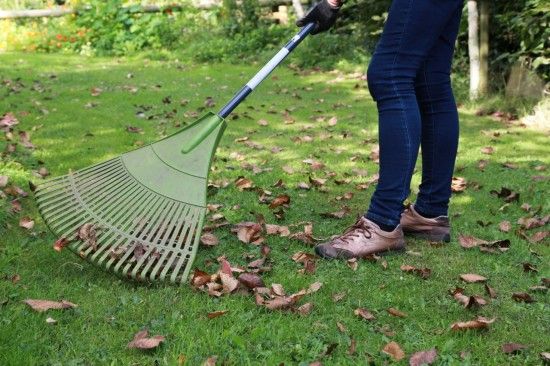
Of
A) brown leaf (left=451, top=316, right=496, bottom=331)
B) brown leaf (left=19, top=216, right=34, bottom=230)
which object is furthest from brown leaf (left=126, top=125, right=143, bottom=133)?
brown leaf (left=451, top=316, right=496, bottom=331)

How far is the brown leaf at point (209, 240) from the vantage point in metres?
2.89

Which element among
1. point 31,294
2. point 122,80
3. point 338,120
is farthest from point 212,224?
point 122,80

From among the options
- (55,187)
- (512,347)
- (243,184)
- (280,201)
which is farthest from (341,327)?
(243,184)

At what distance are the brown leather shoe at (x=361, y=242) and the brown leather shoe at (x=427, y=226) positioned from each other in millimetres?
279

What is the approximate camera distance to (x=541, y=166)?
179 inches

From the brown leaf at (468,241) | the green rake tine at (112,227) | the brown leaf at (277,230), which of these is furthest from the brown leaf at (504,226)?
the green rake tine at (112,227)

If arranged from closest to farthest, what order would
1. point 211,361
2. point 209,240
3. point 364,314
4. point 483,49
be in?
point 211,361 → point 364,314 → point 209,240 → point 483,49

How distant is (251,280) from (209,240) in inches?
20.9

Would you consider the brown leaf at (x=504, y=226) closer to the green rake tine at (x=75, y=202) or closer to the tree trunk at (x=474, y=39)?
the green rake tine at (x=75, y=202)

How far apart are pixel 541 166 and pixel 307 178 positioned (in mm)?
1678

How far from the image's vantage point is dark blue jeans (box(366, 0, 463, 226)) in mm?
2545

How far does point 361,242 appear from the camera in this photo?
2740 millimetres

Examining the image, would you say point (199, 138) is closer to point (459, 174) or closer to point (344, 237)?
point (344, 237)

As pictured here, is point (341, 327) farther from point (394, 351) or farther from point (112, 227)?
point (112, 227)
